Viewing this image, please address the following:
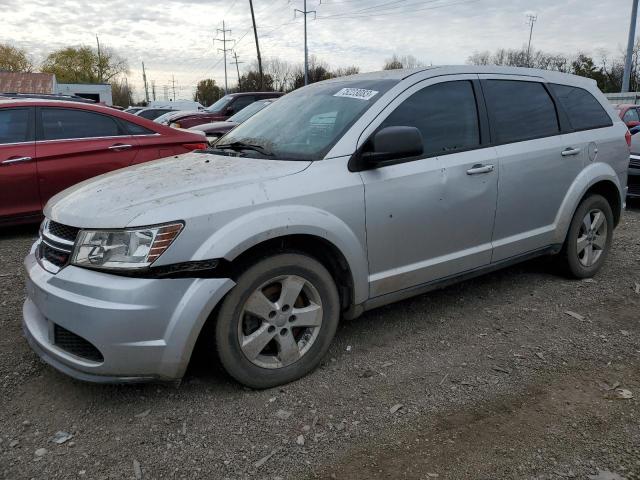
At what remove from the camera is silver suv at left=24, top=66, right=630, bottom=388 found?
8.46ft

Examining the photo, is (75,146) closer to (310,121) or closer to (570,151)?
(310,121)

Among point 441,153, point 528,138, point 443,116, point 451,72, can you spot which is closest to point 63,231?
point 441,153

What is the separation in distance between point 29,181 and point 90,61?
9611 cm

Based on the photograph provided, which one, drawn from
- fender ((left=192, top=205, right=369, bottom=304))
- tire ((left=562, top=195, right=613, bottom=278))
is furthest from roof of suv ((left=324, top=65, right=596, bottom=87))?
fender ((left=192, top=205, right=369, bottom=304))

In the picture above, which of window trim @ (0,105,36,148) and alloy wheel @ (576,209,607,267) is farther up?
window trim @ (0,105,36,148)

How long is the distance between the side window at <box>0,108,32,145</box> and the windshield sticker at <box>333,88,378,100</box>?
4052 mm

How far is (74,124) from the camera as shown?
6289 millimetres

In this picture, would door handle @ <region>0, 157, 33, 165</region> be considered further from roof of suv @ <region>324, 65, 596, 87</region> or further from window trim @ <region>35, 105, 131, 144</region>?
roof of suv @ <region>324, 65, 596, 87</region>

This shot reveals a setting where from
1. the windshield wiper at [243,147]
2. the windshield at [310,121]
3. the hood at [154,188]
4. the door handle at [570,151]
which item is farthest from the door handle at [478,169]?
the windshield wiper at [243,147]

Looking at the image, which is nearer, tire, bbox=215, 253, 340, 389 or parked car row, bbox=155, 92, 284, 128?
tire, bbox=215, 253, 340, 389

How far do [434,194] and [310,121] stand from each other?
36.5 inches

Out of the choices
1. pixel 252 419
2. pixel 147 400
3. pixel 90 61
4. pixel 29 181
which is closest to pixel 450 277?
pixel 252 419

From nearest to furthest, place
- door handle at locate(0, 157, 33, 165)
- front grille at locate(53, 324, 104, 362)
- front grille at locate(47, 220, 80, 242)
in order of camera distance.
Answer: front grille at locate(53, 324, 104, 362), front grille at locate(47, 220, 80, 242), door handle at locate(0, 157, 33, 165)

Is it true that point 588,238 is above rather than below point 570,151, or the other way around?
below
